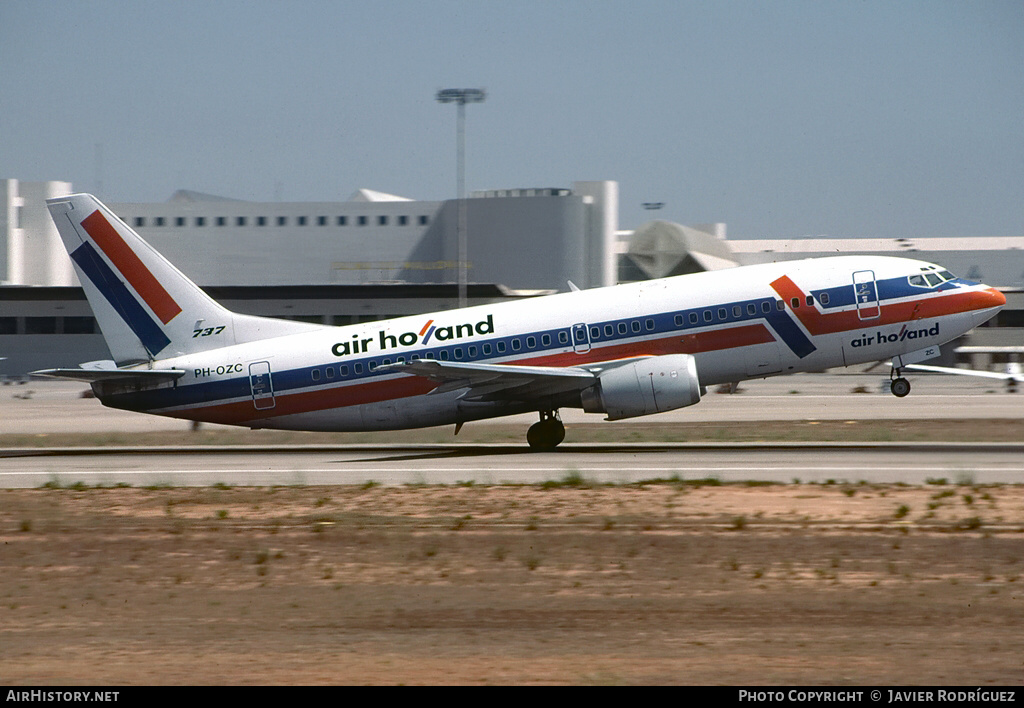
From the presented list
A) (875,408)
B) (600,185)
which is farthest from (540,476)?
(600,185)

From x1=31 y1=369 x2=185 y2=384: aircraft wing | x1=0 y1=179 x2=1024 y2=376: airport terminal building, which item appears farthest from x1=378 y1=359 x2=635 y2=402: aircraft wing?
x1=0 y1=179 x2=1024 y2=376: airport terminal building

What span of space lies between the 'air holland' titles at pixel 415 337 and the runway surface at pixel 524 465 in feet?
9.77

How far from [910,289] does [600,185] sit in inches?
2966

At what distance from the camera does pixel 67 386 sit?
8569 centimetres

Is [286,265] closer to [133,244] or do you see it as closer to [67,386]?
[67,386]

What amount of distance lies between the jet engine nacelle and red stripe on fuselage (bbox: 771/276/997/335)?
3139mm

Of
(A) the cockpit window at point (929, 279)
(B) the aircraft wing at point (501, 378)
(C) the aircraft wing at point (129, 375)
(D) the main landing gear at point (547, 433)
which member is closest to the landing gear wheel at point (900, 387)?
(A) the cockpit window at point (929, 279)

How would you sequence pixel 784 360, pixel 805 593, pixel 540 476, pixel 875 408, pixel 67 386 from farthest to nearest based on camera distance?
pixel 67 386, pixel 875 408, pixel 784 360, pixel 540 476, pixel 805 593

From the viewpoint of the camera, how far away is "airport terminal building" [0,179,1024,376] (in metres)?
89.2

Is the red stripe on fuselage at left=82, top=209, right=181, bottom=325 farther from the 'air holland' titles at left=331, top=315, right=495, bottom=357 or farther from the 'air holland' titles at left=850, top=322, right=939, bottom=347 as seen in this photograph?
the 'air holland' titles at left=850, top=322, right=939, bottom=347

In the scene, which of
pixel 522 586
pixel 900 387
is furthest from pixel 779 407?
pixel 522 586

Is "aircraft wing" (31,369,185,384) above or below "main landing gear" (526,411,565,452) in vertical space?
above

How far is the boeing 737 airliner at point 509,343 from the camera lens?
29.4 meters
